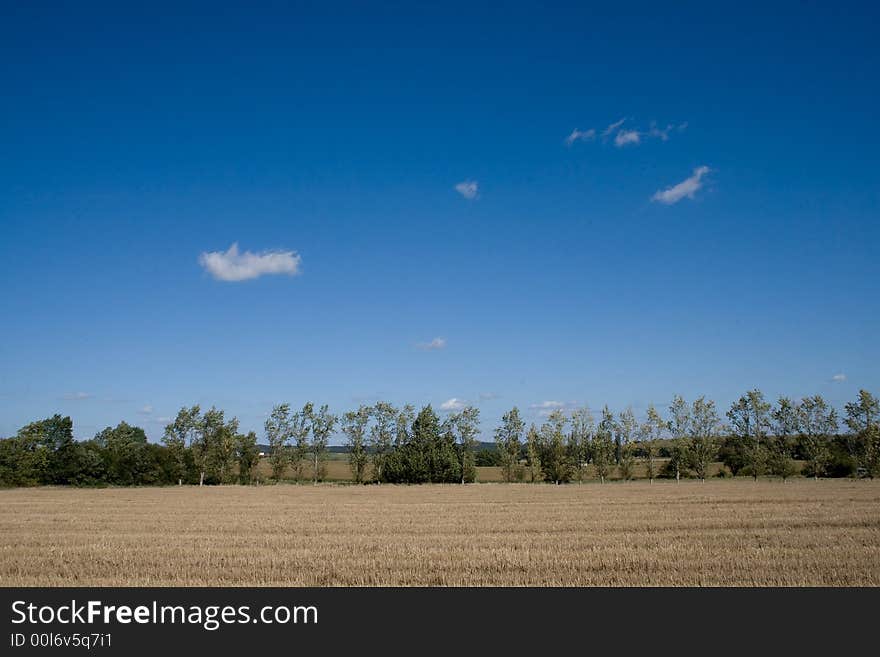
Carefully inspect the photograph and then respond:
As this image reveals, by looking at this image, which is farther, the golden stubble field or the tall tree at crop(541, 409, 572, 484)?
the tall tree at crop(541, 409, 572, 484)

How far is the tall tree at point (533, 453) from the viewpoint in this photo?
92562mm

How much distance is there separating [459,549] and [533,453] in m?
78.4

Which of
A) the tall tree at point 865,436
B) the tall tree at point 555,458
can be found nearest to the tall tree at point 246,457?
the tall tree at point 555,458

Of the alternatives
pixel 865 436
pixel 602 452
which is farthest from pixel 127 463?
pixel 865 436

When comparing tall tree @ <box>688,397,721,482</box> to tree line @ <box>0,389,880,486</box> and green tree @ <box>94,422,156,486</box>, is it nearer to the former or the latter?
tree line @ <box>0,389,880,486</box>

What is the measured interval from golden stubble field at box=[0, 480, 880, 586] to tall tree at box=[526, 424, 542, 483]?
6020 centimetres

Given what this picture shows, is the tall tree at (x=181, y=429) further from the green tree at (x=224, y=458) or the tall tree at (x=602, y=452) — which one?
the tall tree at (x=602, y=452)

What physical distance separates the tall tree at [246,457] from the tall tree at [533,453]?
42614 millimetres

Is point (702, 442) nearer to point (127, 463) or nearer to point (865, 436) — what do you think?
point (865, 436)

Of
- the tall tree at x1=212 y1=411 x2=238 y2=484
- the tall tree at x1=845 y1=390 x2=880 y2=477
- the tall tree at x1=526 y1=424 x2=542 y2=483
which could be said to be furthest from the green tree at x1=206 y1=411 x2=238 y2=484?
the tall tree at x1=845 y1=390 x2=880 y2=477

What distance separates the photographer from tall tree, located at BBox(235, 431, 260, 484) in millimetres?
92125

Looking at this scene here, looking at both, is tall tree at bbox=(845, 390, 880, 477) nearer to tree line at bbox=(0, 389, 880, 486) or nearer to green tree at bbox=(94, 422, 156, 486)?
tree line at bbox=(0, 389, 880, 486)
